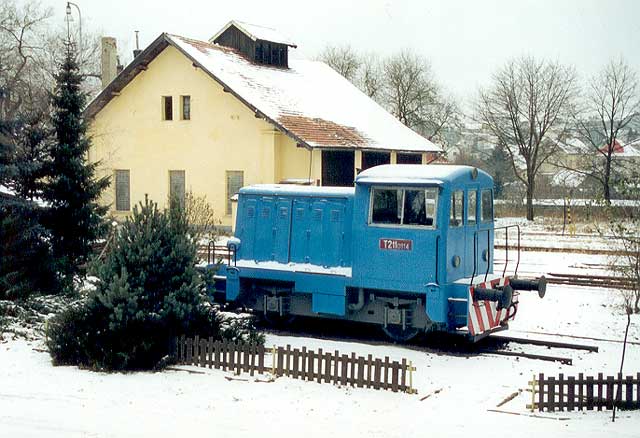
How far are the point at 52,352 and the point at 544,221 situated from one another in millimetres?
39114

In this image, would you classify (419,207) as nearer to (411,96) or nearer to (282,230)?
(282,230)

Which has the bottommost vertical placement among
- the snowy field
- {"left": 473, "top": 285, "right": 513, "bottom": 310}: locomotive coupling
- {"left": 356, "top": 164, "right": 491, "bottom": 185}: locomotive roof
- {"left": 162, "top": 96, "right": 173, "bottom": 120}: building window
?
the snowy field

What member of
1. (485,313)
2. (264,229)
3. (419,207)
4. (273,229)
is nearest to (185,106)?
(264,229)

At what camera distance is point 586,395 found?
443 inches

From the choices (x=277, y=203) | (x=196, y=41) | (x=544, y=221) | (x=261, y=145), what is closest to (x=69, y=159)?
(x=277, y=203)

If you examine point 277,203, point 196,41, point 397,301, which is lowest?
point 397,301

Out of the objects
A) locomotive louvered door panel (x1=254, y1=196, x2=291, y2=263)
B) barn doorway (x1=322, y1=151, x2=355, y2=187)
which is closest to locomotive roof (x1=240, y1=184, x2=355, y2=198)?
locomotive louvered door panel (x1=254, y1=196, x2=291, y2=263)

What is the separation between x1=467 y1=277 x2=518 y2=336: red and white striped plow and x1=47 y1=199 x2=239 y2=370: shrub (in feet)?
15.7

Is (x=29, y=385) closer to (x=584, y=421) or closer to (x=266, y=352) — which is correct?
(x=266, y=352)

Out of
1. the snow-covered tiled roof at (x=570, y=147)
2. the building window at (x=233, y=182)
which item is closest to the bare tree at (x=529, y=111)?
the snow-covered tiled roof at (x=570, y=147)

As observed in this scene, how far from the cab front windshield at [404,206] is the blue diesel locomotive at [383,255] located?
2 cm

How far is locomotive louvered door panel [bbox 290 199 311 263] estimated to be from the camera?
16.4 metres

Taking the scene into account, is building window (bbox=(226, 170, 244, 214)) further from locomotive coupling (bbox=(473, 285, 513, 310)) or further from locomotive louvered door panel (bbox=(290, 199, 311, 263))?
locomotive coupling (bbox=(473, 285, 513, 310))

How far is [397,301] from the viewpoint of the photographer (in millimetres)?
15242
